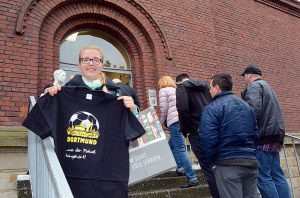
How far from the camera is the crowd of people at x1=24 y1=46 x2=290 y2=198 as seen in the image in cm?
229

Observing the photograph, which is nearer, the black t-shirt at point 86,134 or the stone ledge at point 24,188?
the black t-shirt at point 86,134

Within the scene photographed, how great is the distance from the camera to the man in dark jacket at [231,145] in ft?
9.76

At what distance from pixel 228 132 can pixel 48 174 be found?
5.80ft

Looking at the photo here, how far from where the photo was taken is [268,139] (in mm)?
3680

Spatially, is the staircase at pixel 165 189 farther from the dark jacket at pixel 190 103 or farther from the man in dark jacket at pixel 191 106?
the dark jacket at pixel 190 103

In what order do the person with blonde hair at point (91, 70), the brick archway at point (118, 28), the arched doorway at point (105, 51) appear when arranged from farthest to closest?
1. the arched doorway at point (105, 51)
2. the brick archway at point (118, 28)
3. the person with blonde hair at point (91, 70)

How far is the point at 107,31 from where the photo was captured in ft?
22.2

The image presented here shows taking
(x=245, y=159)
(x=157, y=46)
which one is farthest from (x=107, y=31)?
(x=245, y=159)

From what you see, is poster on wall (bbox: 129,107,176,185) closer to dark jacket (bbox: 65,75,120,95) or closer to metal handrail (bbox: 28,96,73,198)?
dark jacket (bbox: 65,75,120,95)

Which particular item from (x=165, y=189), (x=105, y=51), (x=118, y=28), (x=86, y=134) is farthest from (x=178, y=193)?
(x=118, y=28)

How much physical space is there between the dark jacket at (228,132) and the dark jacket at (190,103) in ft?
2.05

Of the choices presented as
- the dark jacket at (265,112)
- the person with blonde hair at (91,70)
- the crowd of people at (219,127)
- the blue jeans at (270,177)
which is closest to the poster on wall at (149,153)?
the crowd of people at (219,127)

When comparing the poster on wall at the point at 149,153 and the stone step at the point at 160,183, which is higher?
the poster on wall at the point at 149,153

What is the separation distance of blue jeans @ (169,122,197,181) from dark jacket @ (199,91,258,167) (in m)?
1.09
